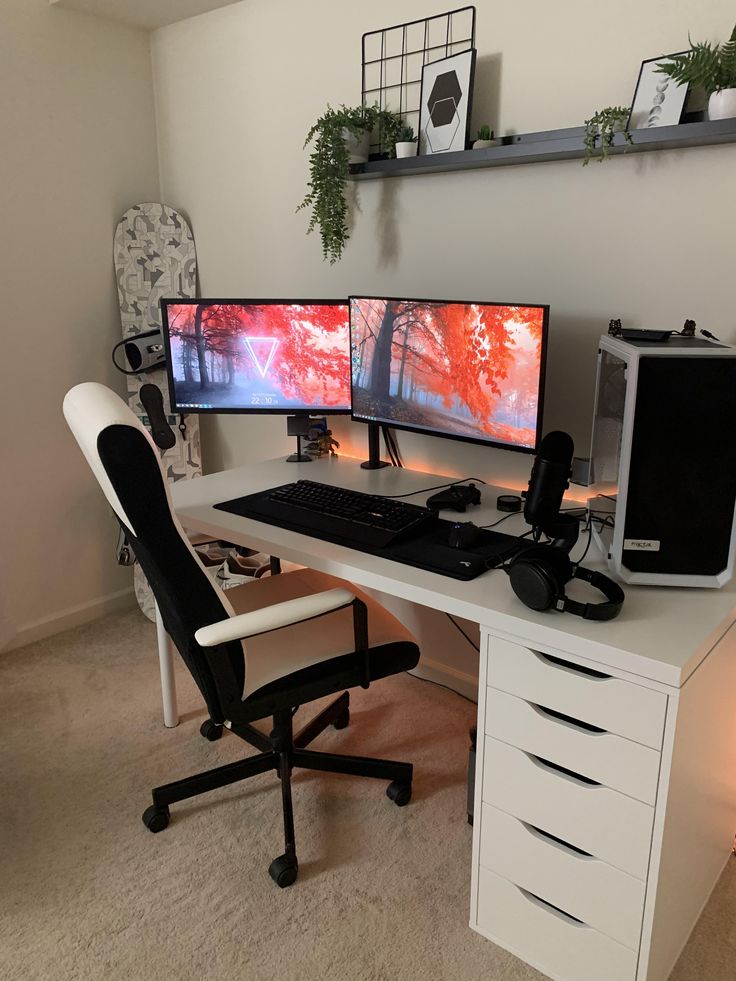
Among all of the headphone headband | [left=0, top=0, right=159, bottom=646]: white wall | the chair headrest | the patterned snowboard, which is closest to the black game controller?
the headphone headband

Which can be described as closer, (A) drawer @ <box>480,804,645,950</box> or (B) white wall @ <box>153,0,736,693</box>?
(A) drawer @ <box>480,804,645,950</box>

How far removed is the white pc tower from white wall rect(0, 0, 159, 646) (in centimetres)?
204

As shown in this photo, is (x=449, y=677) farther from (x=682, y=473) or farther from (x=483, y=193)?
(x=483, y=193)

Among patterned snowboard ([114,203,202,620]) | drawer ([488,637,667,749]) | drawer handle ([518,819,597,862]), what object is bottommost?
drawer handle ([518,819,597,862])

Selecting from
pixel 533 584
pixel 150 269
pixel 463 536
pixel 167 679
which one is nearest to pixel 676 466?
pixel 533 584

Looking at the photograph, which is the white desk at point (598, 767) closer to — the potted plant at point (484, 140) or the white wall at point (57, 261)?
the potted plant at point (484, 140)

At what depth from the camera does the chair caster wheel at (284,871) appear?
1693mm

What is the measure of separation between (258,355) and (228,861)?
4.53ft

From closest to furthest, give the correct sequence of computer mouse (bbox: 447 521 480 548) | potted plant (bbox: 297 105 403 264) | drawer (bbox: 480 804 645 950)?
drawer (bbox: 480 804 645 950), computer mouse (bbox: 447 521 480 548), potted plant (bbox: 297 105 403 264)

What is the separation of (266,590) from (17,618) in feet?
4.18

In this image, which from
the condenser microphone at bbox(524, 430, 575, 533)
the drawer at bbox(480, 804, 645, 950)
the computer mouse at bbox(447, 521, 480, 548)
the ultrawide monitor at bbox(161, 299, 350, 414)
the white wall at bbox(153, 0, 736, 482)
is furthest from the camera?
the ultrawide monitor at bbox(161, 299, 350, 414)

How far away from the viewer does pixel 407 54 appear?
2104 mm

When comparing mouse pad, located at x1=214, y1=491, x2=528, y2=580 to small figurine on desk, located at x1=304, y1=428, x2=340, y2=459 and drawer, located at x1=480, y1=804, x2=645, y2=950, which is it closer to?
drawer, located at x1=480, y1=804, x2=645, y2=950

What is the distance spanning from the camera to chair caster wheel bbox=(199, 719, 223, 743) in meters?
2.21
